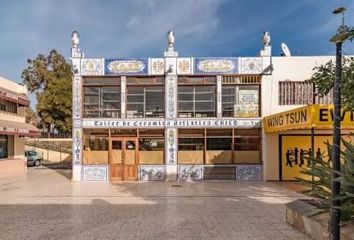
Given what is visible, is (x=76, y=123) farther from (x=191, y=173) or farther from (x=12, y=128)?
(x=191, y=173)

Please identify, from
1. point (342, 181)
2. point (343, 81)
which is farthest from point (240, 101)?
point (342, 181)

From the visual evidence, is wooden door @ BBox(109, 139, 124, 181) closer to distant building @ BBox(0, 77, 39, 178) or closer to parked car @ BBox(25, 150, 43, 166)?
distant building @ BBox(0, 77, 39, 178)

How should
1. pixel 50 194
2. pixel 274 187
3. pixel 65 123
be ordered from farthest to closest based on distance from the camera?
pixel 65 123 → pixel 274 187 → pixel 50 194

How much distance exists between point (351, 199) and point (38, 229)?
636 centimetres

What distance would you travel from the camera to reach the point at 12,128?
72.7 feet

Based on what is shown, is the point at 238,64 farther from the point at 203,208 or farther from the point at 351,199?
the point at 351,199

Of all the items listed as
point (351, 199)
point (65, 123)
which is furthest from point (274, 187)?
point (65, 123)

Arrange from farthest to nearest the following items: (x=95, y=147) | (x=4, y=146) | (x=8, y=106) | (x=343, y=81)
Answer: (x=8, y=106), (x=4, y=146), (x=95, y=147), (x=343, y=81)

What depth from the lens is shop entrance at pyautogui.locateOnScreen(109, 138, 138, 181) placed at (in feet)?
60.6

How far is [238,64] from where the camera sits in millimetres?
18422

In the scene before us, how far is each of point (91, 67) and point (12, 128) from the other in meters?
7.07

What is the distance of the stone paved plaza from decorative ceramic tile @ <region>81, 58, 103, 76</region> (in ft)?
18.5

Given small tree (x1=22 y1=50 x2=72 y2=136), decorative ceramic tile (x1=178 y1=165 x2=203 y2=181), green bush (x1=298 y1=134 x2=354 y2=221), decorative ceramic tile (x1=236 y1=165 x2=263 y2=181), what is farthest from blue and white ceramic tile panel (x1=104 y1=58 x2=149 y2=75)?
small tree (x1=22 y1=50 x2=72 y2=136)

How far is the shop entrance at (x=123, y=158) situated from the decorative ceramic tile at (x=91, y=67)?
3.37 meters
